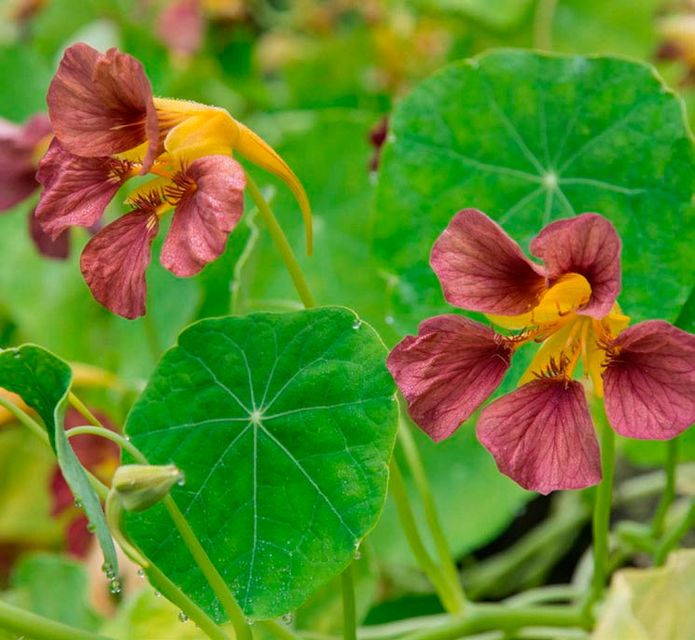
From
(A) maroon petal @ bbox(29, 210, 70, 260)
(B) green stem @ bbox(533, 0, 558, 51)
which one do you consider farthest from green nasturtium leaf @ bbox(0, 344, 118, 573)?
(B) green stem @ bbox(533, 0, 558, 51)

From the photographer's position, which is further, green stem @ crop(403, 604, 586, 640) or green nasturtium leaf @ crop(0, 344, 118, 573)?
green stem @ crop(403, 604, 586, 640)

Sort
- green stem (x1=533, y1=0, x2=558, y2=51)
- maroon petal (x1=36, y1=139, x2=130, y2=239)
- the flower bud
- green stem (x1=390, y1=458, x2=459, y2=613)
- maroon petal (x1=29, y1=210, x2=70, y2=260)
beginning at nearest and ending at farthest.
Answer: the flower bud
maroon petal (x1=36, y1=139, x2=130, y2=239)
green stem (x1=390, y1=458, x2=459, y2=613)
maroon petal (x1=29, y1=210, x2=70, y2=260)
green stem (x1=533, y1=0, x2=558, y2=51)

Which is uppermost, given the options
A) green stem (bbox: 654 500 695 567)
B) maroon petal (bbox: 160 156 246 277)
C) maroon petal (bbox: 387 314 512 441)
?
maroon petal (bbox: 160 156 246 277)

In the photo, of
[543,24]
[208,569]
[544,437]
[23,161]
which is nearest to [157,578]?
[208,569]

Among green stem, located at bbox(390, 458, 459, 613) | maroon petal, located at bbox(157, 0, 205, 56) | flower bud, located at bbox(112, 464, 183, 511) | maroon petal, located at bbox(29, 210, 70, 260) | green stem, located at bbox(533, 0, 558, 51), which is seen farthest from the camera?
maroon petal, located at bbox(157, 0, 205, 56)

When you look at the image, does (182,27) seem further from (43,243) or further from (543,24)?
(43,243)

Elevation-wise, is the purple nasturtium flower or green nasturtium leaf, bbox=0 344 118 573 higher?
the purple nasturtium flower

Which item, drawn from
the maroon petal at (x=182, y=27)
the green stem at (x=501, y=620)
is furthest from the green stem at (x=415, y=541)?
the maroon petal at (x=182, y=27)

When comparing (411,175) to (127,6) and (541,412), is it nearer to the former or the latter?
(541,412)

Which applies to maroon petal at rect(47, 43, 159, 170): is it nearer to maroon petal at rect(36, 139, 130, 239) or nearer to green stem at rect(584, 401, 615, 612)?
maroon petal at rect(36, 139, 130, 239)
